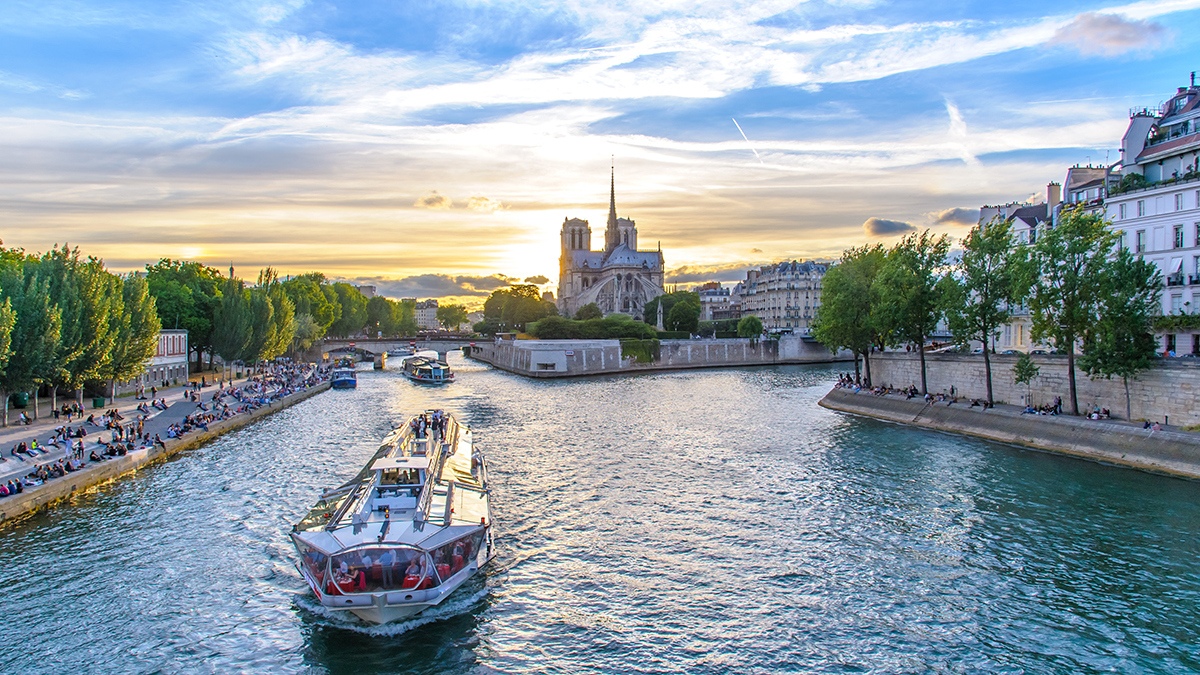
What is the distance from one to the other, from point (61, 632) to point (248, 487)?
38.7 ft

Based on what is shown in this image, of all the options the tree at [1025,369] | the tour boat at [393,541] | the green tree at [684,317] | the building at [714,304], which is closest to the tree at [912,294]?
the tree at [1025,369]

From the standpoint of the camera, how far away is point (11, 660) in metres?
13.7

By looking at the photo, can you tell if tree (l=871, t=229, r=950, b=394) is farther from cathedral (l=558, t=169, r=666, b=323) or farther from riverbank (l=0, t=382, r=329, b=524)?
cathedral (l=558, t=169, r=666, b=323)

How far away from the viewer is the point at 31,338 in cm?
3209

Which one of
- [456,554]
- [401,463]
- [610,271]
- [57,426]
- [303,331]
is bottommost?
[456,554]

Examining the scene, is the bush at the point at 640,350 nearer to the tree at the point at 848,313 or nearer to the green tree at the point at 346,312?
the tree at the point at 848,313

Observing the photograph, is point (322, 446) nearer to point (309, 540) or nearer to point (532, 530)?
point (532, 530)

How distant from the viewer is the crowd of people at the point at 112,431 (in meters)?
24.7

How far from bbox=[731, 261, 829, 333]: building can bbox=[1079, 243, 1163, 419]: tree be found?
88.4 meters

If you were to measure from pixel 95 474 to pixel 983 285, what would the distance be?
39.0 m

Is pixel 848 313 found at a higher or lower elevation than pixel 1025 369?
higher

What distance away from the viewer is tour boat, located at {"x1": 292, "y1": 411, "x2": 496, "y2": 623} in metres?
14.7

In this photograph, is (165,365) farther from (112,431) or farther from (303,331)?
(303,331)

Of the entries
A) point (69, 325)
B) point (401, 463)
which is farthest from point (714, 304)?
point (401, 463)
